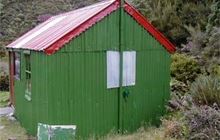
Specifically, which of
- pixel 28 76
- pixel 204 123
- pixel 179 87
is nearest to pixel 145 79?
pixel 28 76

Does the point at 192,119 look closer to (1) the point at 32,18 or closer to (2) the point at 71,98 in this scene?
(2) the point at 71,98

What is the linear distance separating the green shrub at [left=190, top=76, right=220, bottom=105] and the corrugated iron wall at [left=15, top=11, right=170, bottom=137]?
7.82 ft

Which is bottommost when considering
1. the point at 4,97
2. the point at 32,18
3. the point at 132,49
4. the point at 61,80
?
the point at 4,97

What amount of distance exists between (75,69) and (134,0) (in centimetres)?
1661

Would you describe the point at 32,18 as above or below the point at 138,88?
above

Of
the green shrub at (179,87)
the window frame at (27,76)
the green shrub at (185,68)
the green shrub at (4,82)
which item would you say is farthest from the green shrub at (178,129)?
the green shrub at (4,82)

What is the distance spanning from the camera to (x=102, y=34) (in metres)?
10.5

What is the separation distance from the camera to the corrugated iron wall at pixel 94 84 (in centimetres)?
972

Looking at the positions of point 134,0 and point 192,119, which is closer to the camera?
point 192,119

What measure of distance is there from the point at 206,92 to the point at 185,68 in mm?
7483

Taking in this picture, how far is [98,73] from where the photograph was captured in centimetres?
1046

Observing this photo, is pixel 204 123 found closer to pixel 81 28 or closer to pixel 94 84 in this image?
pixel 94 84

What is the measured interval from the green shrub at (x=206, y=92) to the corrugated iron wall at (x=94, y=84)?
238cm

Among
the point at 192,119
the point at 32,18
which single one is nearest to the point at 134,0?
the point at 32,18
